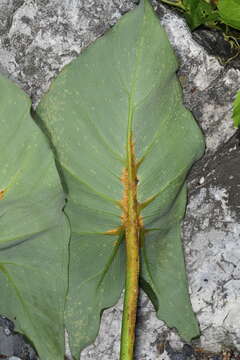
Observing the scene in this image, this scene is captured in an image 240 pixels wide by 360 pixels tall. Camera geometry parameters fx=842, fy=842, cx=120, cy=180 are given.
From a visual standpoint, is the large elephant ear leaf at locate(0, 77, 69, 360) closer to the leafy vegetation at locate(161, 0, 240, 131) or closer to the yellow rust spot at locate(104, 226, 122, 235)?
the yellow rust spot at locate(104, 226, 122, 235)

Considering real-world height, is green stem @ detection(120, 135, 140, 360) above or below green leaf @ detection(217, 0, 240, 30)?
below

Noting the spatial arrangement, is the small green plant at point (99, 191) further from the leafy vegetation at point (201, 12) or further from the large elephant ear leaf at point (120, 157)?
the leafy vegetation at point (201, 12)

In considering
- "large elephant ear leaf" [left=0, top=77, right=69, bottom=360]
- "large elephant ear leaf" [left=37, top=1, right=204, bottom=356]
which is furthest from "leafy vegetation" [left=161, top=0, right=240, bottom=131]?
"large elephant ear leaf" [left=0, top=77, right=69, bottom=360]

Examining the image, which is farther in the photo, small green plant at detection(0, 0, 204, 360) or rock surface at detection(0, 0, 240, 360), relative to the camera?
rock surface at detection(0, 0, 240, 360)

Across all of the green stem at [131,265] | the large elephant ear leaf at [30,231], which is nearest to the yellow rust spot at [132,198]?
the green stem at [131,265]

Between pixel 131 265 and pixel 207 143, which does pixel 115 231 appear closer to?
pixel 131 265

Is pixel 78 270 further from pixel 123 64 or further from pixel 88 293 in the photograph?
pixel 123 64

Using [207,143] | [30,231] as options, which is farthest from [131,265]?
[207,143]
